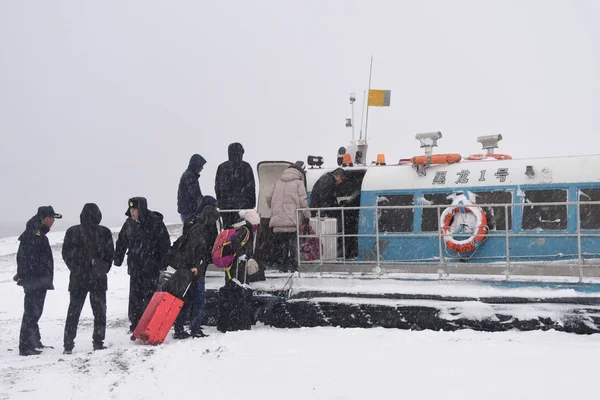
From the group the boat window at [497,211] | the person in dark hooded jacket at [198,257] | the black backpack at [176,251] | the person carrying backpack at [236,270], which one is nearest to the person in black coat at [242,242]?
the person carrying backpack at [236,270]

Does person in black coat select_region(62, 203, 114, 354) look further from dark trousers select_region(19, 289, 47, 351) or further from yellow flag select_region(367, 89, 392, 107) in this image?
yellow flag select_region(367, 89, 392, 107)

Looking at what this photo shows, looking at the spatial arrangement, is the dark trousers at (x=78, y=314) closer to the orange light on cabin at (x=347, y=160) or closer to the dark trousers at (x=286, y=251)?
the dark trousers at (x=286, y=251)

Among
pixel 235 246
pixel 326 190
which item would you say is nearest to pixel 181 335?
pixel 235 246

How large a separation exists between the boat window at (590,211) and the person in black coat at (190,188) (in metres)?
5.21

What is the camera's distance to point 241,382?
5.97 m

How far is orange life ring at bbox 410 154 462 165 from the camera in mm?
9945

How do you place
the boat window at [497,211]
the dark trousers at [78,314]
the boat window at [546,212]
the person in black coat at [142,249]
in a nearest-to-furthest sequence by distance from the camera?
the dark trousers at [78,314] → the person in black coat at [142,249] → the boat window at [546,212] → the boat window at [497,211]

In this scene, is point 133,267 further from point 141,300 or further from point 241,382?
point 241,382

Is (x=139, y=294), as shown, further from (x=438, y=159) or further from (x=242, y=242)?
(x=438, y=159)

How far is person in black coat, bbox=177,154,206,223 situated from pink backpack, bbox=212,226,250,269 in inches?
49.4

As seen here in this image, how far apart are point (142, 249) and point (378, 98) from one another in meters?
5.53

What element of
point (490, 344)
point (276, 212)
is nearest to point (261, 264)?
point (276, 212)

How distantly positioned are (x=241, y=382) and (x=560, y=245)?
5077 mm

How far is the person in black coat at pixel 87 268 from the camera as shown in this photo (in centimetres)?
802
